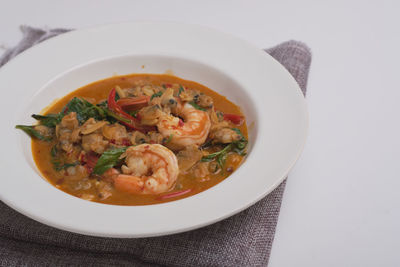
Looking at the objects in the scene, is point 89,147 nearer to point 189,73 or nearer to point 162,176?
point 162,176

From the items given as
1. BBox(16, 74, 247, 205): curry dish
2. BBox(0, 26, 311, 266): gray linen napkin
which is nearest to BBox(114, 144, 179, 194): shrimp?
BBox(16, 74, 247, 205): curry dish

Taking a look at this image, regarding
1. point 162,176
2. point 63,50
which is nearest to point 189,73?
point 63,50

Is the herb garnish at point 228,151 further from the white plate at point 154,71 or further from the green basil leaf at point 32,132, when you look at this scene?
the green basil leaf at point 32,132

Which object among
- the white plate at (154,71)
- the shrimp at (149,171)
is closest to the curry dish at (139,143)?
the shrimp at (149,171)

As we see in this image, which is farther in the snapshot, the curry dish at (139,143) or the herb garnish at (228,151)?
the herb garnish at (228,151)

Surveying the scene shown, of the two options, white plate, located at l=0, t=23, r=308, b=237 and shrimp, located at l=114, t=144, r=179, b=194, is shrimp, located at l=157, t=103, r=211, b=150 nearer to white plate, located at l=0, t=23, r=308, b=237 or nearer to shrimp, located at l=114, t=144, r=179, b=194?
shrimp, located at l=114, t=144, r=179, b=194

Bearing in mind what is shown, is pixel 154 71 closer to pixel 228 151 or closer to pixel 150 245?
pixel 228 151
